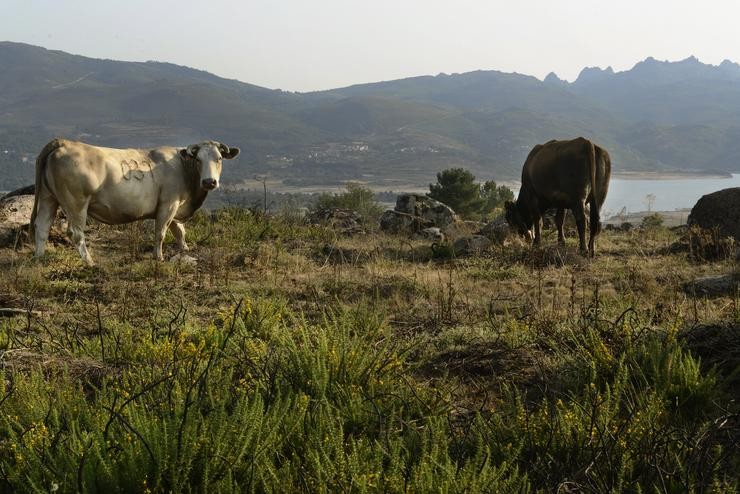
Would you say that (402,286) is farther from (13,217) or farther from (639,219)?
(639,219)

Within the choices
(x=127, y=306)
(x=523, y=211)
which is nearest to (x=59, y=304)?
(x=127, y=306)

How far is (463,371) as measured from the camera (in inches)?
189

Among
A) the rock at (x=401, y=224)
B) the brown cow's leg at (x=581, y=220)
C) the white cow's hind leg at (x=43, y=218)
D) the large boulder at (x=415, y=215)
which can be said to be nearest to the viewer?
the white cow's hind leg at (x=43, y=218)

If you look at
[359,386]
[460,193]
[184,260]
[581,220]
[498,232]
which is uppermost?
[460,193]

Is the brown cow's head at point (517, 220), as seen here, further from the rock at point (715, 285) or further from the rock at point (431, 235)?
the rock at point (715, 285)

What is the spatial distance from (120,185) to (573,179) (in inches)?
299

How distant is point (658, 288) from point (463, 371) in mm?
4004

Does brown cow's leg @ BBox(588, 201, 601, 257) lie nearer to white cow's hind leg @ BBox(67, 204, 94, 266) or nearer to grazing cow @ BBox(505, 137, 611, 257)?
grazing cow @ BBox(505, 137, 611, 257)

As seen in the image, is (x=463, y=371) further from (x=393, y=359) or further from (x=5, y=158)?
(x=5, y=158)

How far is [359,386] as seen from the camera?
157 inches

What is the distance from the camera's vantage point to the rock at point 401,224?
15.4m

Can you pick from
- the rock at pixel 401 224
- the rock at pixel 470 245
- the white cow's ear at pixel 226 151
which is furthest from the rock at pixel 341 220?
the white cow's ear at pixel 226 151

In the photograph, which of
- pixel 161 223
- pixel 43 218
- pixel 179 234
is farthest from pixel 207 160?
pixel 43 218

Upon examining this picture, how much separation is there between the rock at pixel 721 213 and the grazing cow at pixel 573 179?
291 centimetres
